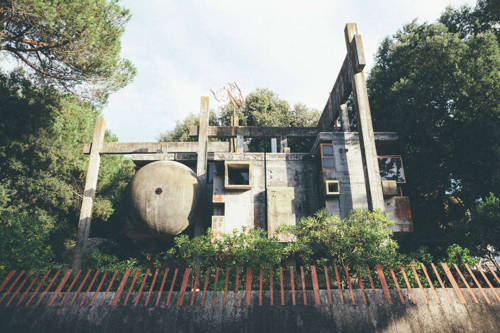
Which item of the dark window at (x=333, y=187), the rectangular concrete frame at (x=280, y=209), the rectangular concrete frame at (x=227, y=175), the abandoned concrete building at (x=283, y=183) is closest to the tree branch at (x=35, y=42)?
the abandoned concrete building at (x=283, y=183)

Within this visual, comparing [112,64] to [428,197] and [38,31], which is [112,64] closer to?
[38,31]

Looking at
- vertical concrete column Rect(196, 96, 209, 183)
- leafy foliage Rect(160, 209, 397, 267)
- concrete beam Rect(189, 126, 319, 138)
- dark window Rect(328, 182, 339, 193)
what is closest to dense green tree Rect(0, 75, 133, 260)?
vertical concrete column Rect(196, 96, 209, 183)

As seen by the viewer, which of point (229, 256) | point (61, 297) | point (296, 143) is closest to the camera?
point (61, 297)

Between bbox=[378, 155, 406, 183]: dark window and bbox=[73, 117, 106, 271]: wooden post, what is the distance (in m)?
15.0

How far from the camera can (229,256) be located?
9.55m

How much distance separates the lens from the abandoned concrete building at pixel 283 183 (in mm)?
11586

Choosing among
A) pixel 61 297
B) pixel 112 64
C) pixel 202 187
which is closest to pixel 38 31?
pixel 112 64

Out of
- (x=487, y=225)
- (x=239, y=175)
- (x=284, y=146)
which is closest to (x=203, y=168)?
(x=239, y=175)

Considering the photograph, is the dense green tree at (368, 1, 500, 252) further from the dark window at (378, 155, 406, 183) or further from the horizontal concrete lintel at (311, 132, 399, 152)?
the dark window at (378, 155, 406, 183)

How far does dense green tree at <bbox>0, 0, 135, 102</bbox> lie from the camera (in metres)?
11.6

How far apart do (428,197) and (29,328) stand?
17.8 meters

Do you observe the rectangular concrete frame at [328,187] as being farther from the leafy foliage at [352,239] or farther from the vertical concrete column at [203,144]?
the vertical concrete column at [203,144]

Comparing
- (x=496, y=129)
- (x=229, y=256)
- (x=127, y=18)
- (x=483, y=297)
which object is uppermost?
(x=127, y=18)

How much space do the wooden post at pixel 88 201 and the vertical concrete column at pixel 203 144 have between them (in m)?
5.98
